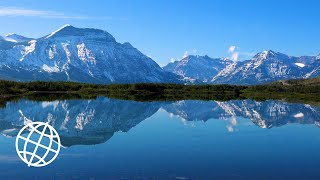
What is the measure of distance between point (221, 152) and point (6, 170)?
22253 mm

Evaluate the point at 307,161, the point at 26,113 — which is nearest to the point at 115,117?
the point at 26,113

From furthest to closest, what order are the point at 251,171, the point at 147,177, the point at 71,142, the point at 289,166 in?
the point at 71,142, the point at 289,166, the point at 251,171, the point at 147,177

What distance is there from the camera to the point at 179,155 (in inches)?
1732

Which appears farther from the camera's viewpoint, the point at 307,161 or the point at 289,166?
the point at 307,161

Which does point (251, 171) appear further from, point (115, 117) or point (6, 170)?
point (115, 117)

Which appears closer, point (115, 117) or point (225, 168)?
point (225, 168)

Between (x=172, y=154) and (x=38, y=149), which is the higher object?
(x=38, y=149)

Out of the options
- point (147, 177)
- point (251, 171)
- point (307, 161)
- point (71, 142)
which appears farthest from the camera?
point (71, 142)

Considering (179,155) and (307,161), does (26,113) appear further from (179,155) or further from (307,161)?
(307,161)

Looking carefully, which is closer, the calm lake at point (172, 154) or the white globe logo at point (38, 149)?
the white globe logo at point (38, 149)

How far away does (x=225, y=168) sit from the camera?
3766cm

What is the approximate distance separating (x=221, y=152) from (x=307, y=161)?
8881mm

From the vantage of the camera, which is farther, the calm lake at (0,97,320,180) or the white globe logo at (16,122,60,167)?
the calm lake at (0,97,320,180)

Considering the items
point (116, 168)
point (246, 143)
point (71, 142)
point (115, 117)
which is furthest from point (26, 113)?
point (116, 168)
